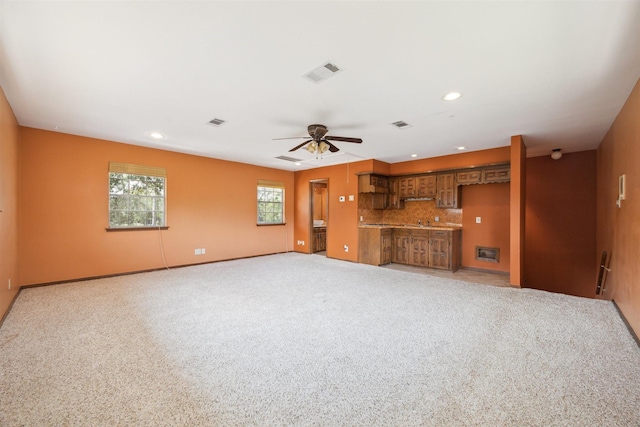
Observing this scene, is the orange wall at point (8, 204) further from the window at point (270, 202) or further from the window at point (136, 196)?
the window at point (270, 202)

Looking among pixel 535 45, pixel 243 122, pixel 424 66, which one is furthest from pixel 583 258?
pixel 243 122

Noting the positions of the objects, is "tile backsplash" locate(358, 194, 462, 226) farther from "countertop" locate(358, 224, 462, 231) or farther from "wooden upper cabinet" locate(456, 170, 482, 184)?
"wooden upper cabinet" locate(456, 170, 482, 184)

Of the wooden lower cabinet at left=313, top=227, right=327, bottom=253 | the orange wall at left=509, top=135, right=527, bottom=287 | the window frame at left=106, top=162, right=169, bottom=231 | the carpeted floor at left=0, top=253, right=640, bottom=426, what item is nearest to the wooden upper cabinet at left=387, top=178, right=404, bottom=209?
the wooden lower cabinet at left=313, top=227, right=327, bottom=253

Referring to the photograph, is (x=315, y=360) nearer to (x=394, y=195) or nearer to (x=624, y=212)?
(x=624, y=212)

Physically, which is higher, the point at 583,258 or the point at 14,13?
the point at 14,13

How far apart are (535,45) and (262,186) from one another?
20.9 feet

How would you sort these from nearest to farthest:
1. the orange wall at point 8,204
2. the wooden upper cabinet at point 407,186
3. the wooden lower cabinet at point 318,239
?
the orange wall at point 8,204 → the wooden upper cabinet at point 407,186 → the wooden lower cabinet at point 318,239

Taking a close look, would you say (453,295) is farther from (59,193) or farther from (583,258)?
(59,193)

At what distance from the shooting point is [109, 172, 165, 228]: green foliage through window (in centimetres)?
502

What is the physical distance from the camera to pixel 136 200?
529cm

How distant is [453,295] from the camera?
157 inches

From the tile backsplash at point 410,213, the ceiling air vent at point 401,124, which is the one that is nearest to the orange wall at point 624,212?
the ceiling air vent at point 401,124

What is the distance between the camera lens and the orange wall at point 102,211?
4.26m

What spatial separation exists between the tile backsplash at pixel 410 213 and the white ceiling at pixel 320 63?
2.53 metres
